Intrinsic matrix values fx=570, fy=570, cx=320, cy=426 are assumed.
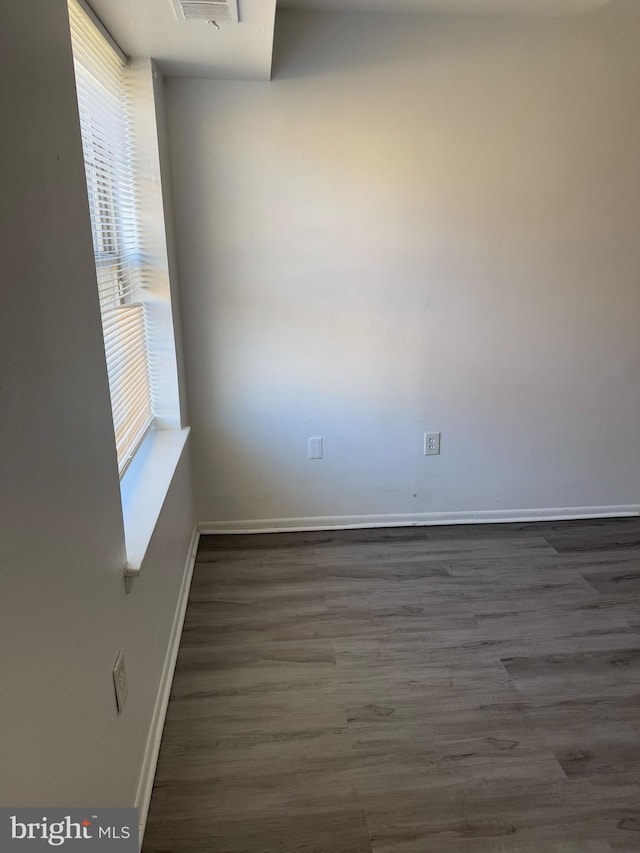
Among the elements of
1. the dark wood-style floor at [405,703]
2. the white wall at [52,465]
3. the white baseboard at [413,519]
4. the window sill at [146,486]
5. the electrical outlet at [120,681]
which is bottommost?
the dark wood-style floor at [405,703]

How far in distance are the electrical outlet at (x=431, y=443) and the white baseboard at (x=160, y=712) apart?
130 centimetres

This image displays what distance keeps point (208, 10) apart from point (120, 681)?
184 centimetres

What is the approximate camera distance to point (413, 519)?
305 cm

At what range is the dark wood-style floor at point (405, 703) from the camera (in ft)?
4.85

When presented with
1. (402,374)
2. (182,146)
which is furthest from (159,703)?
(182,146)

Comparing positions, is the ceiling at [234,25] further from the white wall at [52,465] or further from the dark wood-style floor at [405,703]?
the dark wood-style floor at [405,703]

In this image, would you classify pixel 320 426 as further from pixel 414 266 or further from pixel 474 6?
pixel 474 6

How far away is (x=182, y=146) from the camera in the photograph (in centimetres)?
246

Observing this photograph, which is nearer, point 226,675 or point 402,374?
point 226,675

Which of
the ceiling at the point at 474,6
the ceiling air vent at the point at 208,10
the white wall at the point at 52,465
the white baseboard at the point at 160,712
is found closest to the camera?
the white wall at the point at 52,465

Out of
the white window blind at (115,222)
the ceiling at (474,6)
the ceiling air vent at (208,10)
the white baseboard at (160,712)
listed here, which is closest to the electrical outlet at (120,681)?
the white baseboard at (160,712)

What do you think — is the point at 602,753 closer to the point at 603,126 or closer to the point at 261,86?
the point at 603,126

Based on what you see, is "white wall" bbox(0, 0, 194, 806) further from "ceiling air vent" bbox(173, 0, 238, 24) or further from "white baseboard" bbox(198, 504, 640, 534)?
"white baseboard" bbox(198, 504, 640, 534)

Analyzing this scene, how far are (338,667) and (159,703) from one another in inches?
24.2
